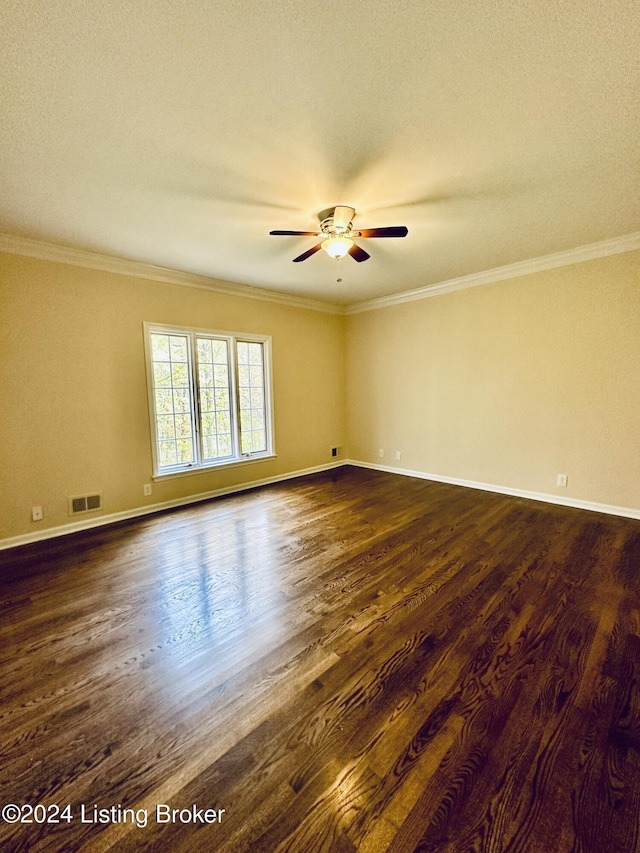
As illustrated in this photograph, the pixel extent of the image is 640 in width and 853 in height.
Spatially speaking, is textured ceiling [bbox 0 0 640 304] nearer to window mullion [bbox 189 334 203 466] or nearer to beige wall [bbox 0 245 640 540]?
beige wall [bbox 0 245 640 540]

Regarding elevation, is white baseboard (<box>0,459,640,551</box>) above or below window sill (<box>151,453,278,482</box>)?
below

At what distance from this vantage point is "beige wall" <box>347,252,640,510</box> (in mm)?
3451

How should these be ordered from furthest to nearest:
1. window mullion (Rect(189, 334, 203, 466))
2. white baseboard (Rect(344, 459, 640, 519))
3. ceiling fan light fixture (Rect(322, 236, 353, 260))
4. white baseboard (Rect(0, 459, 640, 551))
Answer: window mullion (Rect(189, 334, 203, 466))
white baseboard (Rect(344, 459, 640, 519))
white baseboard (Rect(0, 459, 640, 551))
ceiling fan light fixture (Rect(322, 236, 353, 260))

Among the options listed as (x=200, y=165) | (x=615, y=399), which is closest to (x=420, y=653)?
(x=200, y=165)

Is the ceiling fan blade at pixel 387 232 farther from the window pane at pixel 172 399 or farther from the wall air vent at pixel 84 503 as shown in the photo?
the wall air vent at pixel 84 503

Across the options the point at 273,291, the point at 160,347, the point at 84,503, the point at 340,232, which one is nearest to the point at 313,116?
the point at 340,232

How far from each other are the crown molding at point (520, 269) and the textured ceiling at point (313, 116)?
336 millimetres

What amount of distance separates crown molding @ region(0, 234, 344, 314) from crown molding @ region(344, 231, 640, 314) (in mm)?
1386

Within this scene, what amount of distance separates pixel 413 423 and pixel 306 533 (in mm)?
2656

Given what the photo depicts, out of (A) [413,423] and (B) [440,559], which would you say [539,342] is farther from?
(B) [440,559]

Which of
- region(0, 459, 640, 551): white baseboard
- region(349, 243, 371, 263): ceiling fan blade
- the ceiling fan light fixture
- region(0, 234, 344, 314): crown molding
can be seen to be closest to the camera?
the ceiling fan light fixture

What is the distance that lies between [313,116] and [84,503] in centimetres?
372

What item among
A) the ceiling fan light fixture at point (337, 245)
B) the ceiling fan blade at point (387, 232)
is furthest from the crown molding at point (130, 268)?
the ceiling fan blade at point (387, 232)

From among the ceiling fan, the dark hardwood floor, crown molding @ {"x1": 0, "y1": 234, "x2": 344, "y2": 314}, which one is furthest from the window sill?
the ceiling fan
